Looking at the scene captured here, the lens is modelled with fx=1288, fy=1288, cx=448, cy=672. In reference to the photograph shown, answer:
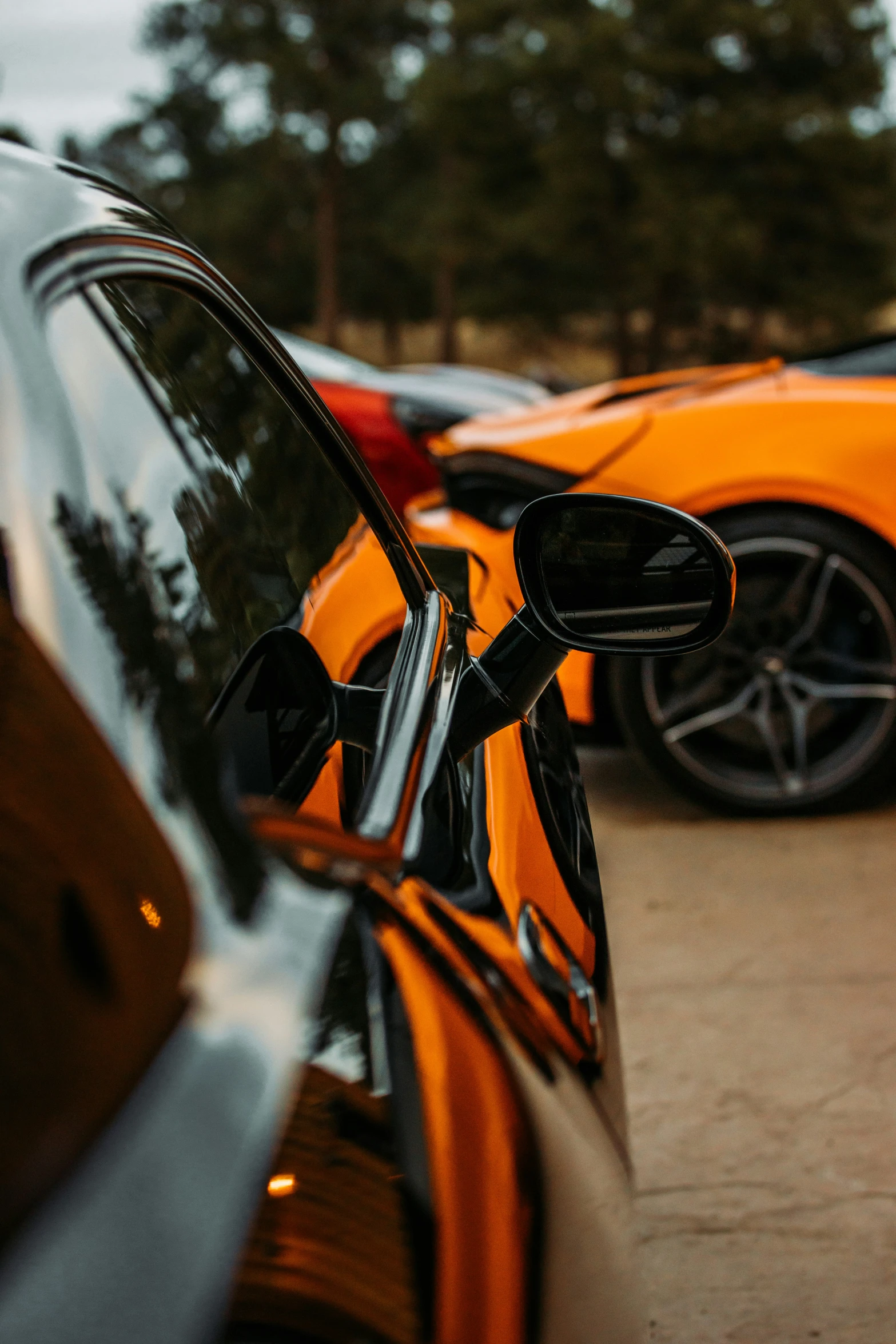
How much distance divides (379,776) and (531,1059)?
0.28 m

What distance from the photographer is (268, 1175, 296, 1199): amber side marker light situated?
729 millimetres

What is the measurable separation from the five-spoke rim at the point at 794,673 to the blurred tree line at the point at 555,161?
25967 mm

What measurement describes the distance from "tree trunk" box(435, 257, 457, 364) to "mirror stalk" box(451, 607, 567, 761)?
35867 mm

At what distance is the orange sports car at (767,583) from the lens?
3.68m

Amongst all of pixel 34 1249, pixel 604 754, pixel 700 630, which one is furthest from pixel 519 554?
pixel 604 754

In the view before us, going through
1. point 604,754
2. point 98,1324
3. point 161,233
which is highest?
point 161,233

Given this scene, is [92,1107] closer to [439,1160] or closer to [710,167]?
[439,1160]

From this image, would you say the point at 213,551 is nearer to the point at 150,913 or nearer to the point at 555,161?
the point at 150,913

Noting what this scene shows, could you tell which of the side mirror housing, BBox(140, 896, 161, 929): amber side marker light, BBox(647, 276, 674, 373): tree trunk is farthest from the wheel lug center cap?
BBox(647, 276, 674, 373): tree trunk

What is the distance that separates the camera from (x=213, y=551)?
132 cm

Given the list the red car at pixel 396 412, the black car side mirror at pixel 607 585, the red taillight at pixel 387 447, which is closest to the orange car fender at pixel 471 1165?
the black car side mirror at pixel 607 585

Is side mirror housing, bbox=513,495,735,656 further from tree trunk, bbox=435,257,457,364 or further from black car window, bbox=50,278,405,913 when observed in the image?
tree trunk, bbox=435,257,457,364

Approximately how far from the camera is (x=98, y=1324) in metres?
0.63

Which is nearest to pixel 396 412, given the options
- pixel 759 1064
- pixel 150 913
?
pixel 759 1064
